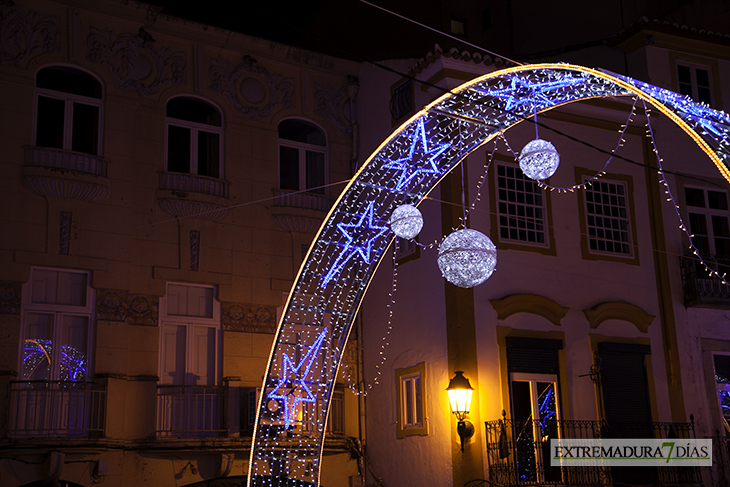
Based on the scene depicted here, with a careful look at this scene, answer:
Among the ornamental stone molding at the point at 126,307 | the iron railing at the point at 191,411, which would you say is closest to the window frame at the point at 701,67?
the iron railing at the point at 191,411

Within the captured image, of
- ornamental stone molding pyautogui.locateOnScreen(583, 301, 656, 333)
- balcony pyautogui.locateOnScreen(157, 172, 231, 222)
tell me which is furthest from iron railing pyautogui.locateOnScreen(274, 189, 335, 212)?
ornamental stone molding pyautogui.locateOnScreen(583, 301, 656, 333)

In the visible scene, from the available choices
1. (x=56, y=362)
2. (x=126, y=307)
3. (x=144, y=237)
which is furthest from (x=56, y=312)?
(x=144, y=237)

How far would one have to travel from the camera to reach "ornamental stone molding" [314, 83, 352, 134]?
1577cm

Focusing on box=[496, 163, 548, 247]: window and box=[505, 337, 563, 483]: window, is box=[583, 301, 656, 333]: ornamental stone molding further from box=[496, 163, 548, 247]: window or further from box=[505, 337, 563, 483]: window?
box=[496, 163, 548, 247]: window

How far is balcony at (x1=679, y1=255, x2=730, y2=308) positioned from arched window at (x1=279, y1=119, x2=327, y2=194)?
670cm

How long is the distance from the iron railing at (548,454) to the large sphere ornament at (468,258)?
3763mm

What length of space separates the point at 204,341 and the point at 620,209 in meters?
7.70

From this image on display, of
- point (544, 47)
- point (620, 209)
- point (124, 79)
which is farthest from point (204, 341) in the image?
point (544, 47)

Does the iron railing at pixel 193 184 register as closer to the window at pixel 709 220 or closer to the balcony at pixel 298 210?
the balcony at pixel 298 210

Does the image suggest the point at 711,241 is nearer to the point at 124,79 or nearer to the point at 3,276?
the point at 124,79

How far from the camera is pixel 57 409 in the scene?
12.2 metres

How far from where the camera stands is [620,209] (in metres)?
15.0

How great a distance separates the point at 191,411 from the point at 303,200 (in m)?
4.22

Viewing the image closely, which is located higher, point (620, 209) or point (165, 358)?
point (620, 209)
